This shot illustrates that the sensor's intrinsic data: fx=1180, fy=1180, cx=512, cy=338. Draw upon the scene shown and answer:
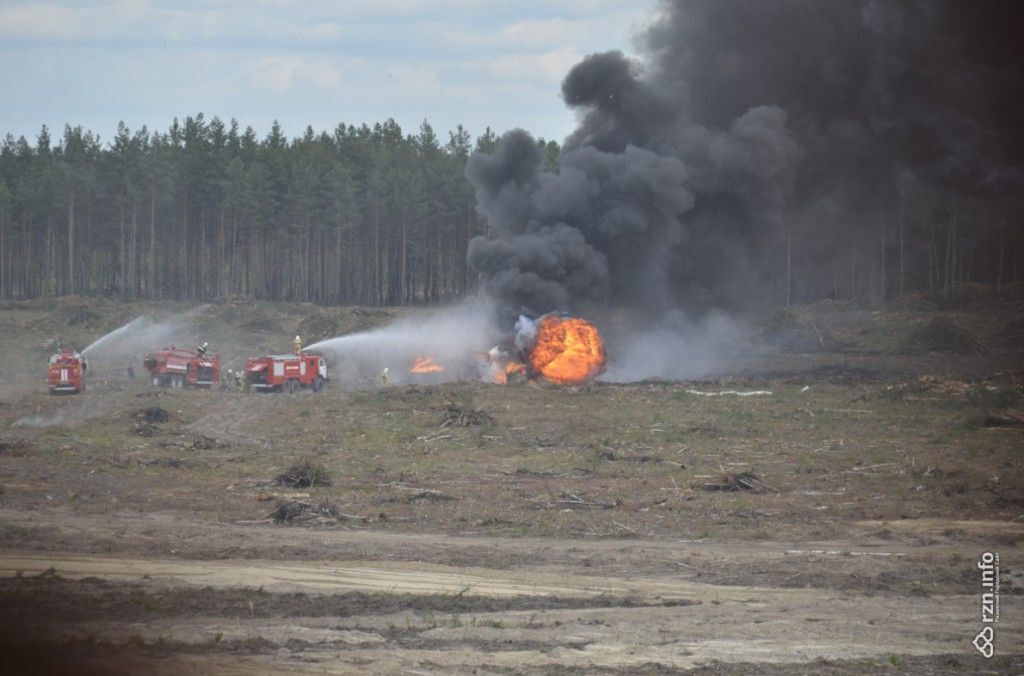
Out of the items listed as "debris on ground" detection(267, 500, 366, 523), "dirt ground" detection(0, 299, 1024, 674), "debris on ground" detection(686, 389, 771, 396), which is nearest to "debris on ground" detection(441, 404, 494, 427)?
"dirt ground" detection(0, 299, 1024, 674)

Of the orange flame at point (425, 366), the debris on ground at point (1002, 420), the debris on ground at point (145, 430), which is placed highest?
the orange flame at point (425, 366)

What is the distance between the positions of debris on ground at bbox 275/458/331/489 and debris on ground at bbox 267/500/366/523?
364cm

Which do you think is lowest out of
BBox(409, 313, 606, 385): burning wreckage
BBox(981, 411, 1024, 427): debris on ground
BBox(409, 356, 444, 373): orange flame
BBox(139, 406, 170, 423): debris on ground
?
BBox(139, 406, 170, 423): debris on ground

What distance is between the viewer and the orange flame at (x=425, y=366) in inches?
2232

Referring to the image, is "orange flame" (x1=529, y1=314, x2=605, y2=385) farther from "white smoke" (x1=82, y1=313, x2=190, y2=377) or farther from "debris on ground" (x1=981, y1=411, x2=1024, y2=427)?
"white smoke" (x1=82, y1=313, x2=190, y2=377)

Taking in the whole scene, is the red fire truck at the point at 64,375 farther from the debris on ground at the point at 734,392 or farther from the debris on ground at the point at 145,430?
the debris on ground at the point at 734,392

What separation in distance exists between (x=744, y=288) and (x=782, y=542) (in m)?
38.6

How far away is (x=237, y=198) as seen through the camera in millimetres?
98000

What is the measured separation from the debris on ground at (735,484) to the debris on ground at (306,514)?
8.41 m

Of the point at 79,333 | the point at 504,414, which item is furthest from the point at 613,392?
the point at 79,333

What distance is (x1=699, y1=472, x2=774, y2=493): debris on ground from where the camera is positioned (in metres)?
27.6

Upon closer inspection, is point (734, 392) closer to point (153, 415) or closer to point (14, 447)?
point (153, 415)

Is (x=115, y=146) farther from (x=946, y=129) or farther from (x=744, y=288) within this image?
(x=946, y=129)

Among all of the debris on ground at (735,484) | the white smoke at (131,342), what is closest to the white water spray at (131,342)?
the white smoke at (131,342)
